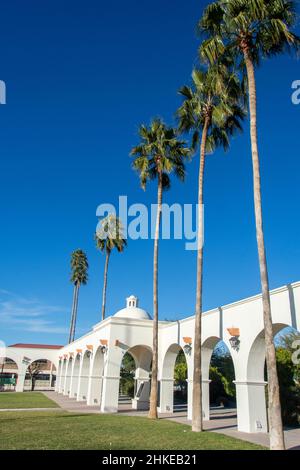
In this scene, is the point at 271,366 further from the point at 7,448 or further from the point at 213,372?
the point at 213,372

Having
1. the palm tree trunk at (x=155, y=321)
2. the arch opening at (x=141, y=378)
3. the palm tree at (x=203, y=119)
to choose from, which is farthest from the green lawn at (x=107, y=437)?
the arch opening at (x=141, y=378)

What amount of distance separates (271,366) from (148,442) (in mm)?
4409

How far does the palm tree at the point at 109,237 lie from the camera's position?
36.2 metres

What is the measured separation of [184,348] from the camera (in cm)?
2072

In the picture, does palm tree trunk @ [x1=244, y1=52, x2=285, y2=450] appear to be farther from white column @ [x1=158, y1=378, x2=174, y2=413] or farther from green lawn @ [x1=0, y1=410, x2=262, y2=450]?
white column @ [x1=158, y1=378, x2=174, y2=413]

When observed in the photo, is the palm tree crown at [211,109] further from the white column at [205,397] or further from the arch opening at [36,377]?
the arch opening at [36,377]

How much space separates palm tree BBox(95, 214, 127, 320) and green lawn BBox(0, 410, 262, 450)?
21.5 m

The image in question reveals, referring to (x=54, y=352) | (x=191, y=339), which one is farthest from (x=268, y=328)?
(x=54, y=352)

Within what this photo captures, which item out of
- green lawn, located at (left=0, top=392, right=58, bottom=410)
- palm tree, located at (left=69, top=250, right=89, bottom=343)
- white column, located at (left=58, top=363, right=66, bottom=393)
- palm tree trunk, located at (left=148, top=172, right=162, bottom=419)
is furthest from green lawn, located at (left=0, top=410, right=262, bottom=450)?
palm tree, located at (left=69, top=250, right=89, bottom=343)

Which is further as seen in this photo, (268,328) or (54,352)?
(54,352)

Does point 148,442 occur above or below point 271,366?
below

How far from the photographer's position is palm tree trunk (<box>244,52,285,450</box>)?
31.3 ft

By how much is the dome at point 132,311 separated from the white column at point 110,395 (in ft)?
16.4

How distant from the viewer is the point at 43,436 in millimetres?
12070
